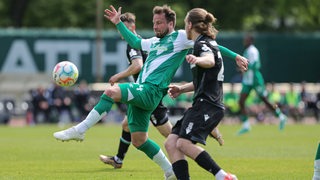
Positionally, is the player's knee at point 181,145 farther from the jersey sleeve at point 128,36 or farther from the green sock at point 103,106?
the jersey sleeve at point 128,36

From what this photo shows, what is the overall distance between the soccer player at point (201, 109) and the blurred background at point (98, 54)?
2430 centimetres

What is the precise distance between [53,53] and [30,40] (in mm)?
1382

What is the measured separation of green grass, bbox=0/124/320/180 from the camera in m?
13.0

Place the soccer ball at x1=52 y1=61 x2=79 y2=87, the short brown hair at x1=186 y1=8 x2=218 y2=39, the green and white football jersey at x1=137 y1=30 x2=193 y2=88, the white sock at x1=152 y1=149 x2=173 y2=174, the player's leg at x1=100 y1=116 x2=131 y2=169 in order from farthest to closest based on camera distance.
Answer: the player's leg at x1=100 y1=116 x2=131 y2=169, the soccer ball at x1=52 y1=61 x2=79 y2=87, the white sock at x1=152 y1=149 x2=173 y2=174, the green and white football jersey at x1=137 y1=30 x2=193 y2=88, the short brown hair at x1=186 y1=8 x2=218 y2=39

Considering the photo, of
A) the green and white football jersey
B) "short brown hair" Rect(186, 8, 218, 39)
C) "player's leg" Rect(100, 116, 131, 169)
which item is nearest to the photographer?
"short brown hair" Rect(186, 8, 218, 39)

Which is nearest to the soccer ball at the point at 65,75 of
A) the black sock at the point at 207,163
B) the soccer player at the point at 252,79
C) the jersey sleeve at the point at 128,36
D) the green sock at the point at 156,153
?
the jersey sleeve at the point at 128,36

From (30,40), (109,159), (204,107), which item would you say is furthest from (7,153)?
(30,40)

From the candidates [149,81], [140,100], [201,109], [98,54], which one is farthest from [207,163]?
[98,54]

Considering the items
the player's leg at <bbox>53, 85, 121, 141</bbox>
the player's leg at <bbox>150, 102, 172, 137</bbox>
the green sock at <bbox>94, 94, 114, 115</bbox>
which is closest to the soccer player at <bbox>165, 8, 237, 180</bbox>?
the player's leg at <bbox>53, 85, 121, 141</bbox>

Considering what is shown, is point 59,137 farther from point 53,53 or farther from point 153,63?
point 53,53

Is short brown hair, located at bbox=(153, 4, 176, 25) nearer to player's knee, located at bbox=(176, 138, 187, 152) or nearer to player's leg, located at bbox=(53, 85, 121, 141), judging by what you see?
player's leg, located at bbox=(53, 85, 121, 141)

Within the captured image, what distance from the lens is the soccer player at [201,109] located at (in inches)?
392

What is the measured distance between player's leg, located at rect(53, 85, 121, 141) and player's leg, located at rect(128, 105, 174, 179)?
500mm

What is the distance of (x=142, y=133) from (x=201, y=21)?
216cm
